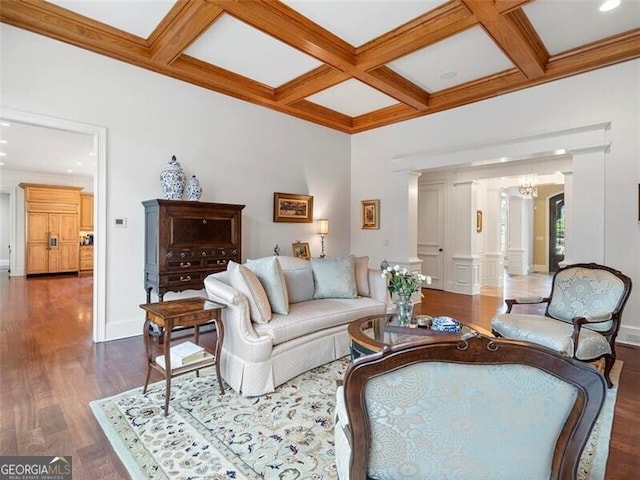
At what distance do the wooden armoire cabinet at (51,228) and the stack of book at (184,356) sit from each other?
9029 millimetres

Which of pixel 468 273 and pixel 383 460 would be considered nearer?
pixel 383 460

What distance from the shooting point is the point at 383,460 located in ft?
3.32

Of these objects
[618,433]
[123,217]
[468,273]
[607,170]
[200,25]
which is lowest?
[618,433]

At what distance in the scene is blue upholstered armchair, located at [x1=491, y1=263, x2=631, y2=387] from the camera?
2.59m

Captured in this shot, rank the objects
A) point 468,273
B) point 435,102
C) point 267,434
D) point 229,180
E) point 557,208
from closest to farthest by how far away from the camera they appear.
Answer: point 267,434 < point 229,180 < point 435,102 < point 468,273 < point 557,208

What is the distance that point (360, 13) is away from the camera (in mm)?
3223

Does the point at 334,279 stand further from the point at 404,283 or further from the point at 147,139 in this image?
the point at 147,139

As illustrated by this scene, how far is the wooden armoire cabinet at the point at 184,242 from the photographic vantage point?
3812mm

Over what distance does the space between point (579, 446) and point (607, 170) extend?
4222mm

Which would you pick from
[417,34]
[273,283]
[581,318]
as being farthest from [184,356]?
[417,34]

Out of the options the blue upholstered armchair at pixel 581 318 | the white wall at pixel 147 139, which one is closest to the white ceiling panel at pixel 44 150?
the white wall at pixel 147 139

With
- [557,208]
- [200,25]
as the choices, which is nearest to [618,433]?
[200,25]

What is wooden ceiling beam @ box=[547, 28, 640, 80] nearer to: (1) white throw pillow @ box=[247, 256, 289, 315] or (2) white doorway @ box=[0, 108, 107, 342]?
(1) white throw pillow @ box=[247, 256, 289, 315]

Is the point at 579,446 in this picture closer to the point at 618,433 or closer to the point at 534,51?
the point at 618,433
